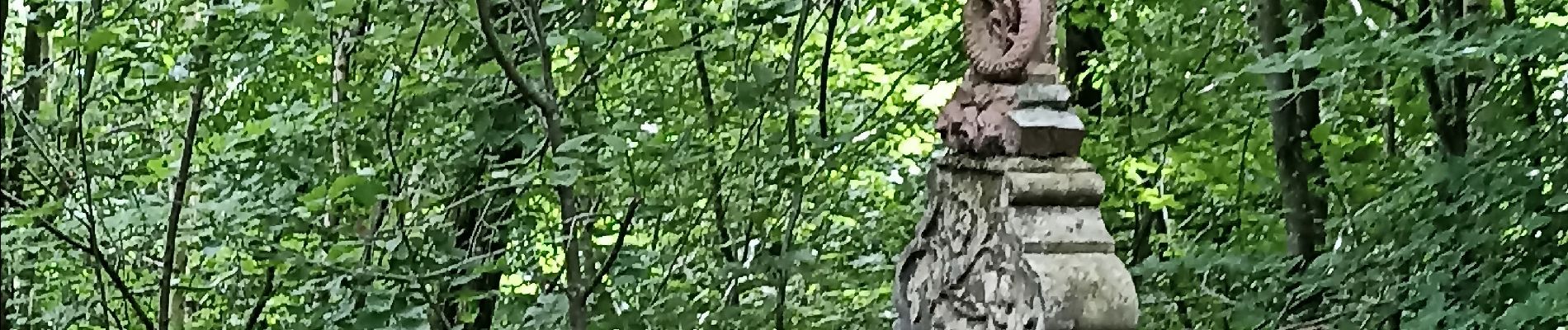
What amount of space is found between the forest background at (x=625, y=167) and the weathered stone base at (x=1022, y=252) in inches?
20.5

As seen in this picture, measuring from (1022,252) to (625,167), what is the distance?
811 mm

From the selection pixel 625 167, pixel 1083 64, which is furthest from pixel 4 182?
pixel 1083 64

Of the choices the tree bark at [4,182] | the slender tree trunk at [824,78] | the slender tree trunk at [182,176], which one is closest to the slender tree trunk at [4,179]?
the tree bark at [4,182]

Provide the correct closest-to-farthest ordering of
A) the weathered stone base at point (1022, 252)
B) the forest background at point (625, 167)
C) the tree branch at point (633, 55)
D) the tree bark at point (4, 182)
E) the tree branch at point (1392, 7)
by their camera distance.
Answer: the tree bark at point (4, 182), the weathered stone base at point (1022, 252), the tree branch at point (633, 55), the forest background at point (625, 167), the tree branch at point (1392, 7)

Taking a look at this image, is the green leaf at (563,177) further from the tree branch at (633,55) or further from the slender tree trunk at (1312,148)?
the slender tree trunk at (1312,148)

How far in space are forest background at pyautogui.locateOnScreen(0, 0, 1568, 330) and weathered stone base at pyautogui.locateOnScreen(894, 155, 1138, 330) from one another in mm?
521

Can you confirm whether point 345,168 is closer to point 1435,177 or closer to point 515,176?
point 515,176

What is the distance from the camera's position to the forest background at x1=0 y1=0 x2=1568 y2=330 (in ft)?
7.77

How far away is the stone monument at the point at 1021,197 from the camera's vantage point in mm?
1814

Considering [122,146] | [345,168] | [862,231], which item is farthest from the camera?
[862,231]

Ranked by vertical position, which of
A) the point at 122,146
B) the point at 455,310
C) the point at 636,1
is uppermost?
the point at 636,1

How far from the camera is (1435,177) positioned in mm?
2645

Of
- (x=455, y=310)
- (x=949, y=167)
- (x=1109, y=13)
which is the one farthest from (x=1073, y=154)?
(x=1109, y=13)

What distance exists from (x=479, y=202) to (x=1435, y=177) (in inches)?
70.7
